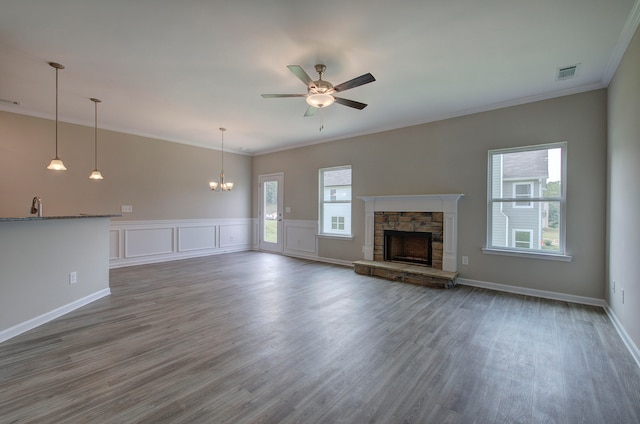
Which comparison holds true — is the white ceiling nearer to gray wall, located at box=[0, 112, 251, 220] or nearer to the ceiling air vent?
the ceiling air vent

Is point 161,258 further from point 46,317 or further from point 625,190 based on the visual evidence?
point 625,190

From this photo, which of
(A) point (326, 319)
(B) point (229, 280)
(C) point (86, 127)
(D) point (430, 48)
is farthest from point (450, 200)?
(C) point (86, 127)

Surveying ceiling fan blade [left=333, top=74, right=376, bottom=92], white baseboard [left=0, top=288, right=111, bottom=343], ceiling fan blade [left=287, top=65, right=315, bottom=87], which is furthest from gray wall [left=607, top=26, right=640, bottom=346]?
white baseboard [left=0, top=288, right=111, bottom=343]

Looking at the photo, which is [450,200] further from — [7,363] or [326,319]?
[7,363]

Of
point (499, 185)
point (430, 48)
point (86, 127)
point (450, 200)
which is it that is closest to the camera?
point (430, 48)

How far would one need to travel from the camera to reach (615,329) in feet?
9.66

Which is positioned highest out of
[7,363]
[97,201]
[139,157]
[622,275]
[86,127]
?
[86,127]

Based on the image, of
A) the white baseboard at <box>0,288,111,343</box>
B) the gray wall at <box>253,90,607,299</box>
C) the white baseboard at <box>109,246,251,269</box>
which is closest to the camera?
the white baseboard at <box>0,288,111,343</box>

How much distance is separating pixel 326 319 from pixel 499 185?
342cm

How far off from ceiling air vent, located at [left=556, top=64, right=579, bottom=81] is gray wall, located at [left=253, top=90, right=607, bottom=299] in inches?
21.5

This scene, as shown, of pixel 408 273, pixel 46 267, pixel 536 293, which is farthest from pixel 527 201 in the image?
pixel 46 267

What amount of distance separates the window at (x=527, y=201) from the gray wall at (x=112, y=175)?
597cm

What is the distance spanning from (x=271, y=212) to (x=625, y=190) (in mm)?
6867

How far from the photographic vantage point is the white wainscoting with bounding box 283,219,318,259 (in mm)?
6951
